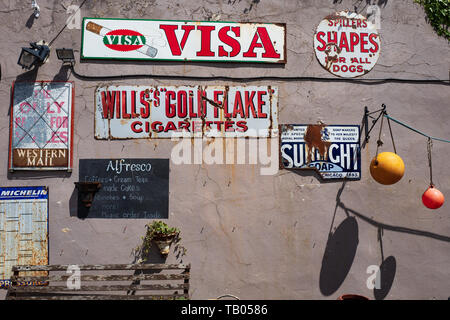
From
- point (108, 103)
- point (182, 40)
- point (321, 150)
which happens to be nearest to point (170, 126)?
point (108, 103)

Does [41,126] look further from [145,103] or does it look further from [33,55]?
[145,103]

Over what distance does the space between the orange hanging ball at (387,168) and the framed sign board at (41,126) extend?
Result: 18.6ft

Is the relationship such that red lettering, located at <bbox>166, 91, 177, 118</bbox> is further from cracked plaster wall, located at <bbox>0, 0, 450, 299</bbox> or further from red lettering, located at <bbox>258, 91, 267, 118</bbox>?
red lettering, located at <bbox>258, 91, 267, 118</bbox>

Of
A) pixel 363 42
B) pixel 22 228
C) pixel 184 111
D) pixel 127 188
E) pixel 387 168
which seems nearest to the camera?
pixel 387 168

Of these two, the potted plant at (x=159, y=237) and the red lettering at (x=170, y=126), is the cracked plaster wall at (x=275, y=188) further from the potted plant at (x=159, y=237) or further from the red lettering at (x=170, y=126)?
the red lettering at (x=170, y=126)

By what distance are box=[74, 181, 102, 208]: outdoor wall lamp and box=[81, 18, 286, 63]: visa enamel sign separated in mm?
2484

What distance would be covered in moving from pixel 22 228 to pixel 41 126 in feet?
6.49

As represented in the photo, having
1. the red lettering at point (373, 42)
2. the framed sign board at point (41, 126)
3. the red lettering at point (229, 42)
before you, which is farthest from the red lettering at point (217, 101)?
the red lettering at point (373, 42)

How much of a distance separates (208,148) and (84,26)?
3.43 m

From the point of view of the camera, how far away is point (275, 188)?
633 centimetres

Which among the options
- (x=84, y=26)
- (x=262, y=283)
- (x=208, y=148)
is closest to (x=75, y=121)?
(x=84, y=26)

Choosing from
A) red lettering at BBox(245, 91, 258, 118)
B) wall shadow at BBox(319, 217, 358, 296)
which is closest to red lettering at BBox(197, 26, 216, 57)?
red lettering at BBox(245, 91, 258, 118)

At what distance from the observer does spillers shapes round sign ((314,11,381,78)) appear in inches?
257

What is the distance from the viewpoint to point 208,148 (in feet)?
20.7
